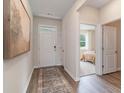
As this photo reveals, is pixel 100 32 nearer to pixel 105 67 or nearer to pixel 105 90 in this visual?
pixel 105 67

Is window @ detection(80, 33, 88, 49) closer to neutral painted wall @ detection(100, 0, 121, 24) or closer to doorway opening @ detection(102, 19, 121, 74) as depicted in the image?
doorway opening @ detection(102, 19, 121, 74)

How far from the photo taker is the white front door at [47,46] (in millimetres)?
4336

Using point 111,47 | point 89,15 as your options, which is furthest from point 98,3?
A: point 111,47

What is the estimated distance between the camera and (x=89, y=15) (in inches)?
127

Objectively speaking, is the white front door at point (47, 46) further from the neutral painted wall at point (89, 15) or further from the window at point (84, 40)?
the window at point (84, 40)

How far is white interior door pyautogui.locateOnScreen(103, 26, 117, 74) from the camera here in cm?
334

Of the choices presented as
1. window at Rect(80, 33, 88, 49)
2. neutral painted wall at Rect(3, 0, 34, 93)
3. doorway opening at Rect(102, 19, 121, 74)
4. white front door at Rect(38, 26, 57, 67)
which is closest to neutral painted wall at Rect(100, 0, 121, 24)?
doorway opening at Rect(102, 19, 121, 74)

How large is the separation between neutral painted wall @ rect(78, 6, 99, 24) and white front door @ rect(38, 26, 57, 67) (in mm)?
1948

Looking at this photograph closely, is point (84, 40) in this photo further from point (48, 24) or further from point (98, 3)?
point (98, 3)

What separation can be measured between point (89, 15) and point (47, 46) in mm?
2601

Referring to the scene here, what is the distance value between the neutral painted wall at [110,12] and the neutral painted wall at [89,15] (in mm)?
194

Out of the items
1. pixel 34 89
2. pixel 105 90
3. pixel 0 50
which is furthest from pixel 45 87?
pixel 0 50

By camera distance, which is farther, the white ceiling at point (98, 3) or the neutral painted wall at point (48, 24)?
the neutral painted wall at point (48, 24)

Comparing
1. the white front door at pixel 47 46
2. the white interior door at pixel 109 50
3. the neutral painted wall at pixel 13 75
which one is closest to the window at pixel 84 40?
the white front door at pixel 47 46
